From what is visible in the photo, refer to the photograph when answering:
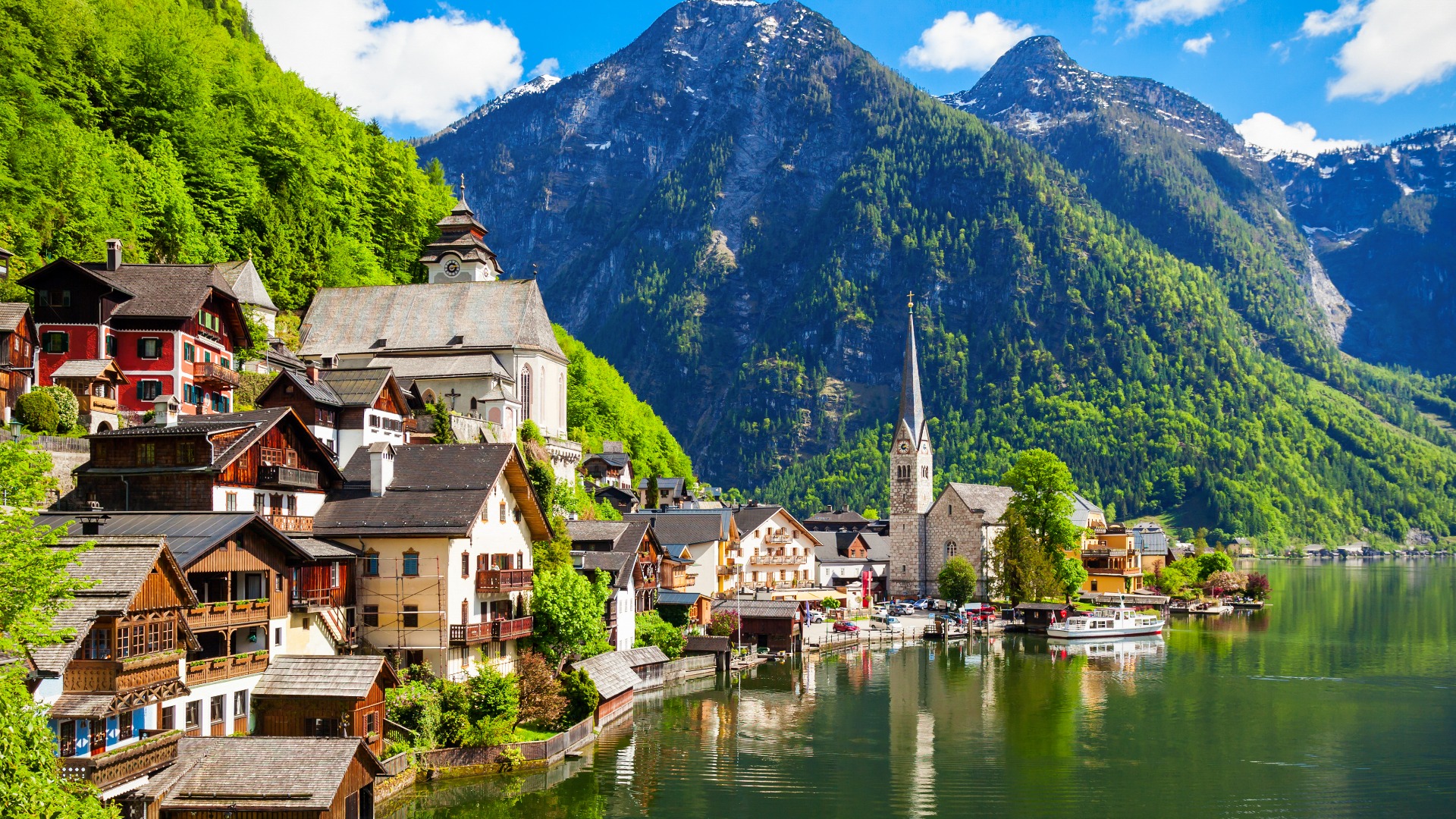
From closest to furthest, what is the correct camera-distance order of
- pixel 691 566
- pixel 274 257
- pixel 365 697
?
pixel 365 697 < pixel 274 257 < pixel 691 566

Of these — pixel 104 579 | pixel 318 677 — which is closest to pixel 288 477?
pixel 318 677

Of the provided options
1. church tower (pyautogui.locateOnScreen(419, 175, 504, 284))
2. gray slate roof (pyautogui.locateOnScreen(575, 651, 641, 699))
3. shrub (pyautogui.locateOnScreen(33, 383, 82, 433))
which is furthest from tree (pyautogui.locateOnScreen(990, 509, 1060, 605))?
shrub (pyautogui.locateOnScreen(33, 383, 82, 433))

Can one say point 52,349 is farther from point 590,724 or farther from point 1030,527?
point 1030,527

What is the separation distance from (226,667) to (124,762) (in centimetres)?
641

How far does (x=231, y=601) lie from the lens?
124 ft

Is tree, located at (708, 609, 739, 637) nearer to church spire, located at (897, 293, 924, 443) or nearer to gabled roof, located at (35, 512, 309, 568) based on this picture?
gabled roof, located at (35, 512, 309, 568)

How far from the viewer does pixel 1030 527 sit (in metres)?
119

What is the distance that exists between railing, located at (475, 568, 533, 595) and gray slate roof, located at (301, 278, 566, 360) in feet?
109

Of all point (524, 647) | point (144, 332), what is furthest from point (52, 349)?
point (524, 647)

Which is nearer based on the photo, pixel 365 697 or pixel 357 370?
pixel 365 697

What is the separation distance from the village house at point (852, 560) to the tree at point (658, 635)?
4925 centimetres

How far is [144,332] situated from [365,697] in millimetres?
25207

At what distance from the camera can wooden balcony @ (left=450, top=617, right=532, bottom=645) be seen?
4697 centimetres

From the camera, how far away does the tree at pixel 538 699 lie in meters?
49.2
